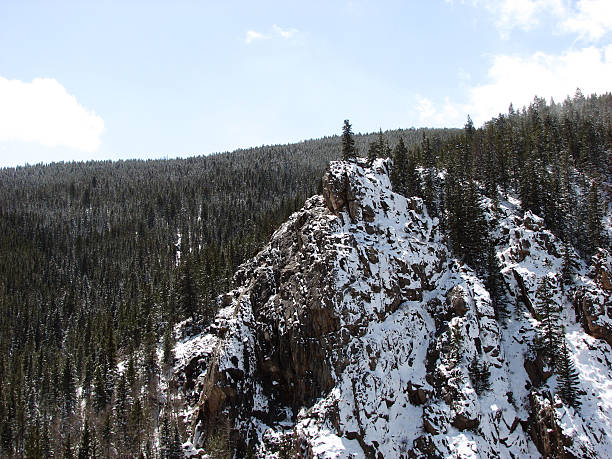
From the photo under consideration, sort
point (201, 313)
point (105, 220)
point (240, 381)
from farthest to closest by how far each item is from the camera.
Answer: point (105, 220)
point (201, 313)
point (240, 381)

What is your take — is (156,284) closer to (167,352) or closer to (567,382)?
(167,352)

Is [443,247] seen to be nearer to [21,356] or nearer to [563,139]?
[563,139]

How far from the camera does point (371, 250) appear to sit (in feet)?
214

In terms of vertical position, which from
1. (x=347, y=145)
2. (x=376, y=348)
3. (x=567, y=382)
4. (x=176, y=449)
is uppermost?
(x=347, y=145)

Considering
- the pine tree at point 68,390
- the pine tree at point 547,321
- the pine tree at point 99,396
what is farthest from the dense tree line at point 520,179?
the pine tree at point 68,390

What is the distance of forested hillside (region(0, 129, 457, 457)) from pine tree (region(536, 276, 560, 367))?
2093 inches

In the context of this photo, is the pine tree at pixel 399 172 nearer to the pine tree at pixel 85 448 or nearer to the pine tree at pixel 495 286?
the pine tree at pixel 495 286

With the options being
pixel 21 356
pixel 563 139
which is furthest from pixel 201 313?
pixel 563 139

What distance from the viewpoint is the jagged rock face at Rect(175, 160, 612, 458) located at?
169ft

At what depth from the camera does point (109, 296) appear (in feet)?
425

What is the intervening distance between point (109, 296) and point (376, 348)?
99.6 metres

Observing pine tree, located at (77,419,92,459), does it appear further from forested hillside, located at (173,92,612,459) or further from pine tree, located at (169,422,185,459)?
pine tree, located at (169,422,185,459)

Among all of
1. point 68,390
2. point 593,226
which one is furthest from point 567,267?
point 68,390

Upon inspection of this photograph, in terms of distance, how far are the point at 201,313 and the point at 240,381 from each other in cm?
2339
